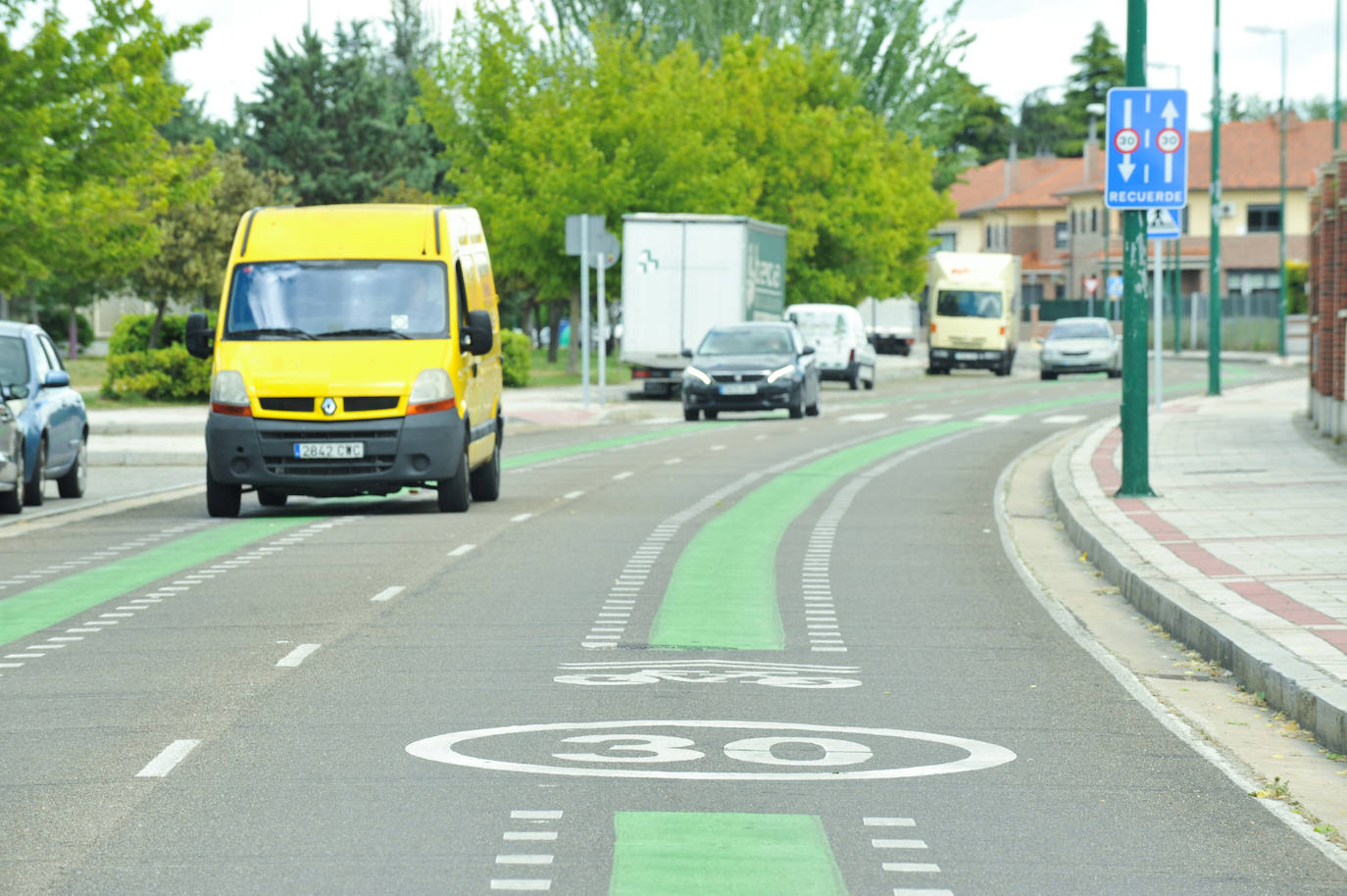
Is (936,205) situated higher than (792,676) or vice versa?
(936,205)

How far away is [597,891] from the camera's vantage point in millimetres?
5715

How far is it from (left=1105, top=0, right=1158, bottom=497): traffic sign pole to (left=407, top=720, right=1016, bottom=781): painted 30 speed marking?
10.5m

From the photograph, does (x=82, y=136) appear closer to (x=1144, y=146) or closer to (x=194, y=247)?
(x=1144, y=146)

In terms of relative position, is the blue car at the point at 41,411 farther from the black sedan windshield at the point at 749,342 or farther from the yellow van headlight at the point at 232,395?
the black sedan windshield at the point at 749,342

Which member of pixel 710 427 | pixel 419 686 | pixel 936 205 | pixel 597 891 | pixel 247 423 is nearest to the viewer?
pixel 597 891

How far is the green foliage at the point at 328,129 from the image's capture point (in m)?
78.3

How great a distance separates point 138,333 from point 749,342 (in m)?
11.3

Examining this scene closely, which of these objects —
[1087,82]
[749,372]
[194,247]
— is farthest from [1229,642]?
[1087,82]

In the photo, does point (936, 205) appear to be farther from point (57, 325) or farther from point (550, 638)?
point (550, 638)

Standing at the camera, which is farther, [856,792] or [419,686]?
[419,686]

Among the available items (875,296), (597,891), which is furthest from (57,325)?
(597,891)

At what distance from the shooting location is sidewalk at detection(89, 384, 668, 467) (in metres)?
26.6

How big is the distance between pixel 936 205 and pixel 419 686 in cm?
7065

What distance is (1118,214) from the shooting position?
108 m
